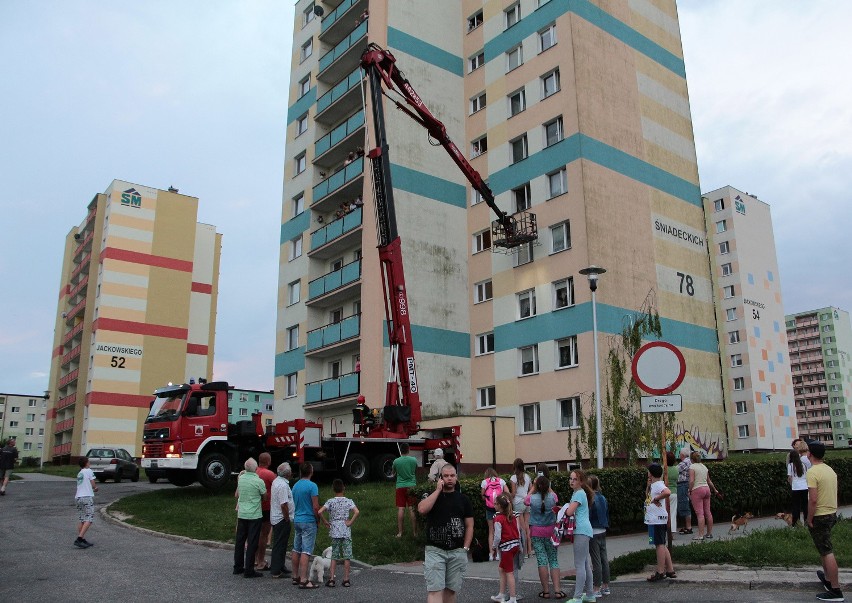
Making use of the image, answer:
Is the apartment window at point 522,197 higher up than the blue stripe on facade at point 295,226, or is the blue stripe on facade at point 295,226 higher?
the blue stripe on facade at point 295,226

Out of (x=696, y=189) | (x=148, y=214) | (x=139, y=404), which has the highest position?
(x=148, y=214)

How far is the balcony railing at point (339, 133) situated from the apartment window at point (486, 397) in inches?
528

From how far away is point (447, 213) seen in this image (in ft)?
113

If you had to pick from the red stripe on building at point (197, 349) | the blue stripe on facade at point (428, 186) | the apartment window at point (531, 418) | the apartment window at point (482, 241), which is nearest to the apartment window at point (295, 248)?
the blue stripe on facade at point (428, 186)

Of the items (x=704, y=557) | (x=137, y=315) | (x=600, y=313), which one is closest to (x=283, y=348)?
(x=600, y=313)

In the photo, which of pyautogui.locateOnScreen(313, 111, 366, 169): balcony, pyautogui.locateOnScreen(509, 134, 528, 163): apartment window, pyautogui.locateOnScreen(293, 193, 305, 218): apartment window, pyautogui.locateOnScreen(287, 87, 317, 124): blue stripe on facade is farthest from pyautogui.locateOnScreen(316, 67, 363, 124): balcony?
pyautogui.locateOnScreen(509, 134, 528, 163): apartment window

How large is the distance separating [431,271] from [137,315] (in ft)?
139

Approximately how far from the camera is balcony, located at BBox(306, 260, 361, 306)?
33.1 m

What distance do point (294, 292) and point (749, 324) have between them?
5920 cm

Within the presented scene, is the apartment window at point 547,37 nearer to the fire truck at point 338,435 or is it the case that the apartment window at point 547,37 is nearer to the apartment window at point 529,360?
the fire truck at point 338,435

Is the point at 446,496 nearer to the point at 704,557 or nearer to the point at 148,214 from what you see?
the point at 704,557

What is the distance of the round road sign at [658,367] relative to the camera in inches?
416

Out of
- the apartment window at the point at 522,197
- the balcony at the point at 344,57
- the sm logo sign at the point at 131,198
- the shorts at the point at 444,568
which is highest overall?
the sm logo sign at the point at 131,198

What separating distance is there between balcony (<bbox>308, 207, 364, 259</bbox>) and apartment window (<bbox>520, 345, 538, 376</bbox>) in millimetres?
9263
